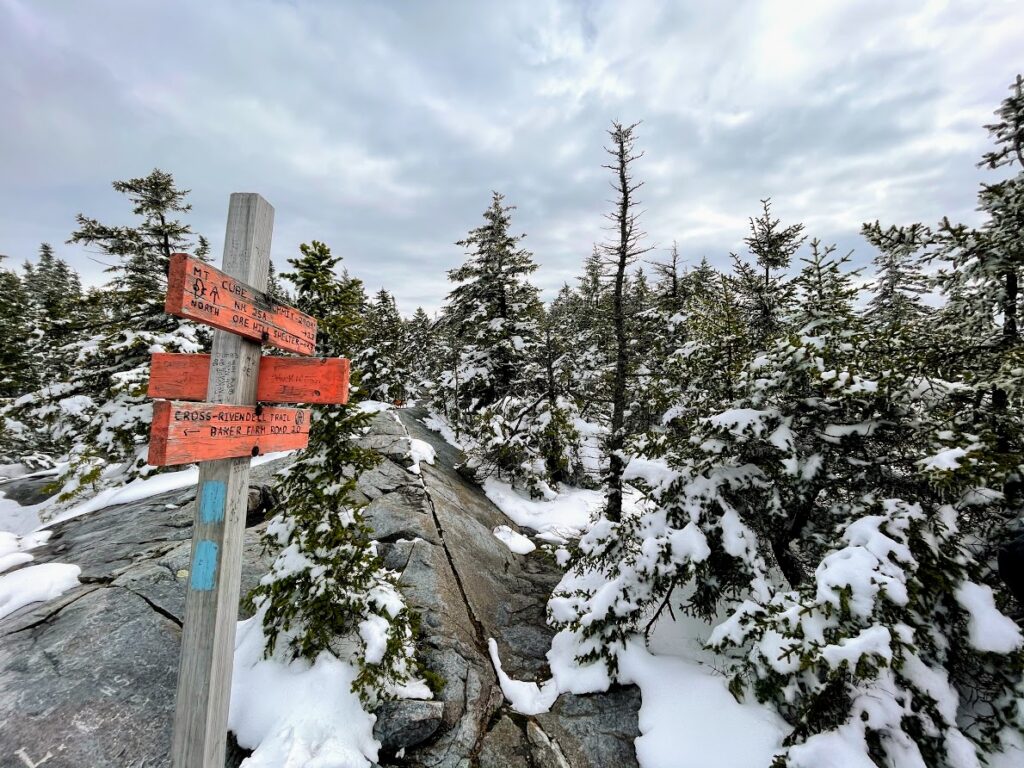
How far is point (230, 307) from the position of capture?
317 centimetres

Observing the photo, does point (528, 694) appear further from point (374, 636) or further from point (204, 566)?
point (204, 566)

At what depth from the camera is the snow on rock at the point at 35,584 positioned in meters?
5.98

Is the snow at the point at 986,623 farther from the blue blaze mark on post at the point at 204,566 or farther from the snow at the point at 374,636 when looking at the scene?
the blue blaze mark on post at the point at 204,566

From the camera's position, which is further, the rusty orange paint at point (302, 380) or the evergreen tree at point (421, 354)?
the evergreen tree at point (421, 354)

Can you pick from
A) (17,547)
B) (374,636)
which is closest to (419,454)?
(374,636)

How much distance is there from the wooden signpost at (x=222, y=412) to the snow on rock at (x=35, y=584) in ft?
17.4

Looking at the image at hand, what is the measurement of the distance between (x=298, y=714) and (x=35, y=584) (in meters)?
5.53

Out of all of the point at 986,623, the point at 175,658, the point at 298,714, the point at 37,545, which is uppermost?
the point at 986,623

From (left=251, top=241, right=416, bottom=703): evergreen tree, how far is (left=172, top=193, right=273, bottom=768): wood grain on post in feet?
4.79

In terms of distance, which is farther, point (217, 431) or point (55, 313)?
point (55, 313)

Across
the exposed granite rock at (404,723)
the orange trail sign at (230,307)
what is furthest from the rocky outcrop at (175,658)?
the orange trail sign at (230,307)

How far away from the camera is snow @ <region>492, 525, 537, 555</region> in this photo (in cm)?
1039

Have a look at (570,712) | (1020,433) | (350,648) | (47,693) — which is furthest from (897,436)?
(47,693)

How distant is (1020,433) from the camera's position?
4.14 metres
